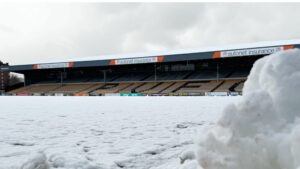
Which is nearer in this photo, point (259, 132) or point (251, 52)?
point (259, 132)

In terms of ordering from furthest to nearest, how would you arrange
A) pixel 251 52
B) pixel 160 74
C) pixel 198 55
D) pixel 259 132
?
pixel 160 74, pixel 198 55, pixel 251 52, pixel 259 132

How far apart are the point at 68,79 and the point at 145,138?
36.1 meters

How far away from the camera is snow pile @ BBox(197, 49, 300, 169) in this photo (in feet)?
3.14

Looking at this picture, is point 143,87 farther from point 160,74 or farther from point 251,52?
point 251,52

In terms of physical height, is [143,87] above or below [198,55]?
below

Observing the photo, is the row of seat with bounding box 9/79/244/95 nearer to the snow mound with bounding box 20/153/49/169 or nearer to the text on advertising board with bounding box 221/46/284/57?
the text on advertising board with bounding box 221/46/284/57

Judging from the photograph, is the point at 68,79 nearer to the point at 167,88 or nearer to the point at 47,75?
the point at 47,75

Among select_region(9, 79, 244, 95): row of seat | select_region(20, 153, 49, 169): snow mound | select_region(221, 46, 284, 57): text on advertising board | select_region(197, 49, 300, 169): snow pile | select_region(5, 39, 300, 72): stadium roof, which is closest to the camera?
select_region(197, 49, 300, 169): snow pile

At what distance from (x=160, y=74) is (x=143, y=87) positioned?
424cm

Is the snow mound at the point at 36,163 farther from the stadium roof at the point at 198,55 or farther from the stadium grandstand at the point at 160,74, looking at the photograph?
the stadium roof at the point at 198,55

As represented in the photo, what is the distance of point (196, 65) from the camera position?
29.8 metres

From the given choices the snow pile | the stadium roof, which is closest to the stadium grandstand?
the stadium roof

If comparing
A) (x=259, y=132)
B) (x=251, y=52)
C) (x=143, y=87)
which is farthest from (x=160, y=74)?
(x=259, y=132)

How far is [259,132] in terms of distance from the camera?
1.01m
